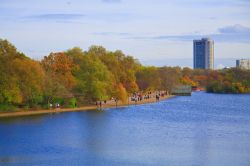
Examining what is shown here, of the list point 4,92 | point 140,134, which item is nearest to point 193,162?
point 140,134

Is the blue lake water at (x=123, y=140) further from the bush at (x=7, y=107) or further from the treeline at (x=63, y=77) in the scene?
the treeline at (x=63, y=77)

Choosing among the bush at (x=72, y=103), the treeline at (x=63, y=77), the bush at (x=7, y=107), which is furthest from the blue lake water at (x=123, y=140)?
the bush at (x=72, y=103)

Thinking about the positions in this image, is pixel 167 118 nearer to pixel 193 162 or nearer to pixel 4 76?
pixel 4 76

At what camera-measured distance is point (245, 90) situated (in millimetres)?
133000

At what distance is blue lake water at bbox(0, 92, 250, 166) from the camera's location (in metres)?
30.9

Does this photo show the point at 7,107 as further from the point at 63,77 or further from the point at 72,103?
the point at 63,77

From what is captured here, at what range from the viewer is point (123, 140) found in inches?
1531

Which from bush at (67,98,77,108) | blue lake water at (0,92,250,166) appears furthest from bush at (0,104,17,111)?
bush at (67,98,77,108)

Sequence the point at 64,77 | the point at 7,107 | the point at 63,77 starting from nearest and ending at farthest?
1. the point at 7,107
2. the point at 63,77
3. the point at 64,77

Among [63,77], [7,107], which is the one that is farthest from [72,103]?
[7,107]

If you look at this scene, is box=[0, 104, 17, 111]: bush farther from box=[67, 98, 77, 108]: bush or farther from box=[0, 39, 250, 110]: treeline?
box=[67, 98, 77, 108]: bush

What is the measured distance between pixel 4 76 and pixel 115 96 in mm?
23269

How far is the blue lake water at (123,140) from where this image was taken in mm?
30859

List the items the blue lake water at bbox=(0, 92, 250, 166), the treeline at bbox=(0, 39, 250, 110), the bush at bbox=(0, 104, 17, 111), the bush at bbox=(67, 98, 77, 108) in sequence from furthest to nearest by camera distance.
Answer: the bush at bbox=(67, 98, 77, 108) < the treeline at bbox=(0, 39, 250, 110) < the bush at bbox=(0, 104, 17, 111) < the blue lake water at bbox=(0, 92, 250, 166)
